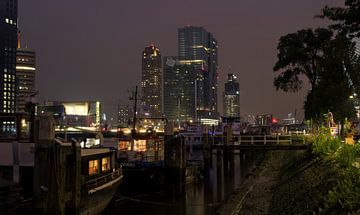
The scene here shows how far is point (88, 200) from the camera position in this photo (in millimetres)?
24469

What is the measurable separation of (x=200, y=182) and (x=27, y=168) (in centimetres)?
2628

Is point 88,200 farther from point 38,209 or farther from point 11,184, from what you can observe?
point 11,184

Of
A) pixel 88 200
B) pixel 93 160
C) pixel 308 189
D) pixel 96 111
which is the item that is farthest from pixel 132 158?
pixel 96 111

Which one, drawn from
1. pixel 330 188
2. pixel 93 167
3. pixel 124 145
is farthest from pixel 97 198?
pixel 124 145

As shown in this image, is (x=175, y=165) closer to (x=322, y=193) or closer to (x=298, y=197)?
(x=298, y=197)

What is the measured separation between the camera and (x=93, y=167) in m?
27.9

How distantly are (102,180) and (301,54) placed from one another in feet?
90.8

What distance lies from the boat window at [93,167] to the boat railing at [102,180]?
0.61 metres

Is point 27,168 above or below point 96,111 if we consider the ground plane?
below

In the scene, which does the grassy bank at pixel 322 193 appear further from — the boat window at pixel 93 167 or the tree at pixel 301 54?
the tree at pixel 301 54

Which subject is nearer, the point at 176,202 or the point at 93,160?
the point at 93,160

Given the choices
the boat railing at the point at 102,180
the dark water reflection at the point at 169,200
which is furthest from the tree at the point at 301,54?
the boat railing at the point at 102,180

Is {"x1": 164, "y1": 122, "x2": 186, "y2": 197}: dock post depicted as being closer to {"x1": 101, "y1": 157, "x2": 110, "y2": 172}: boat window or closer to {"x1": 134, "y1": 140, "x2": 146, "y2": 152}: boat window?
{"x1": 134, "y1": 140, "x2": 146, "y2": 152}: boat window

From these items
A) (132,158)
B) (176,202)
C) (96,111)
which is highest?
(96,111)
